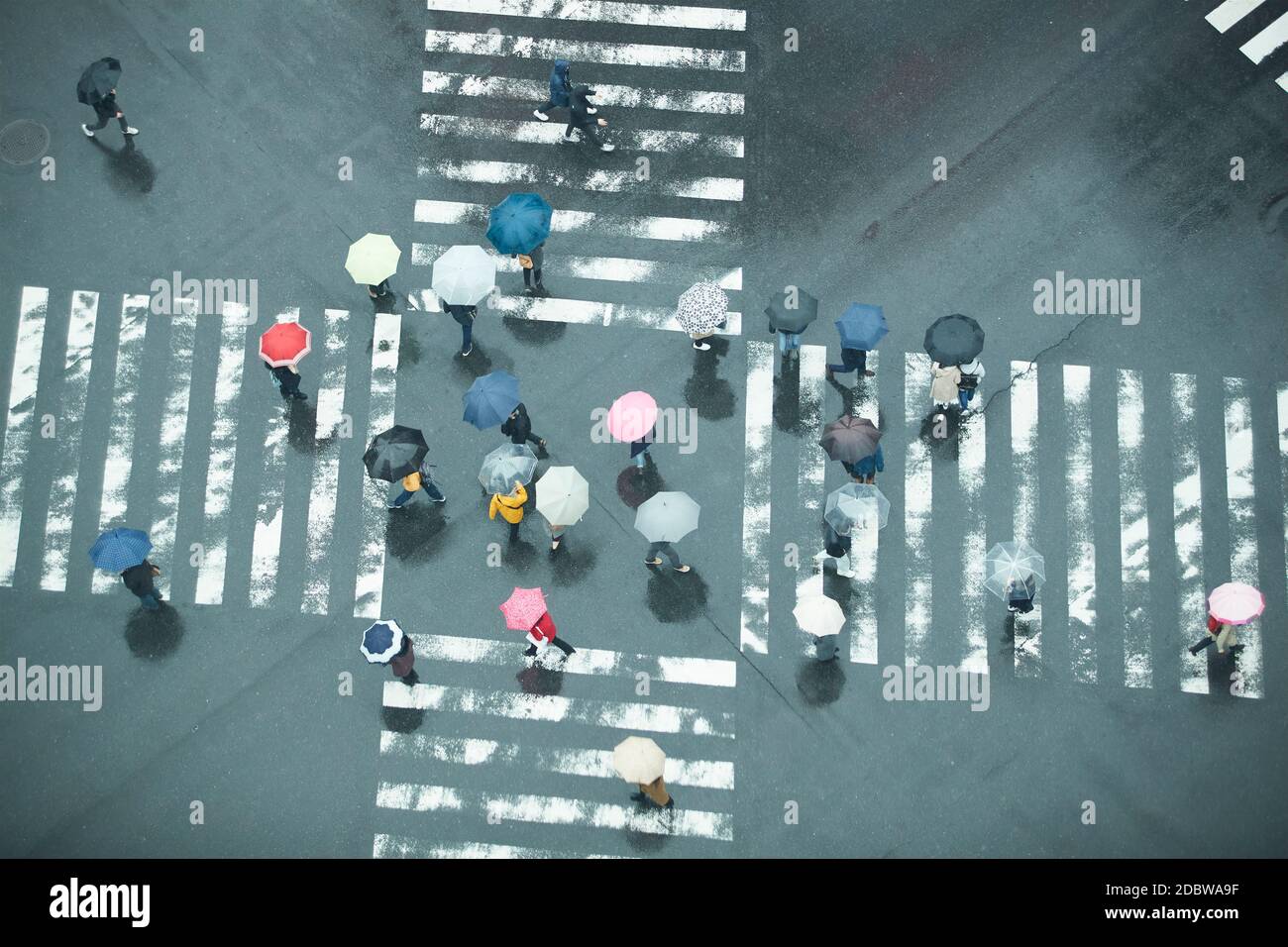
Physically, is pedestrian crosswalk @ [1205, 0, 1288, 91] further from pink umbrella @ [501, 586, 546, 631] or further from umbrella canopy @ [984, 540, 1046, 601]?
pink umbrella @ [501, 586, 546, 631]

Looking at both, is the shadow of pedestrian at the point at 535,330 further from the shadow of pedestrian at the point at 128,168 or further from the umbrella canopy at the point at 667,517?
the shadow of pedestrian at the point at 128,168

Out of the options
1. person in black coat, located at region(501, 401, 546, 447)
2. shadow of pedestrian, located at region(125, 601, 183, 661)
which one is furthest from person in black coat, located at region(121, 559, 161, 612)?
person in black coat, located at region(501, 401, 546, 447)

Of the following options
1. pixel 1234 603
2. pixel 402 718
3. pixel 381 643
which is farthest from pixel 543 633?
pixel 1234 603

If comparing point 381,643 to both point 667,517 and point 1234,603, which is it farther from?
point 1234,603

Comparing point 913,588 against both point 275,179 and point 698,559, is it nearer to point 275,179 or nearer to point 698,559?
point 698,559

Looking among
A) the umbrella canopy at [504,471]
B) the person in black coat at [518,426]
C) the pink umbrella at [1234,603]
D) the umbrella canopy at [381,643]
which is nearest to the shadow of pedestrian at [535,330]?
the person in black coat at [518,426]
